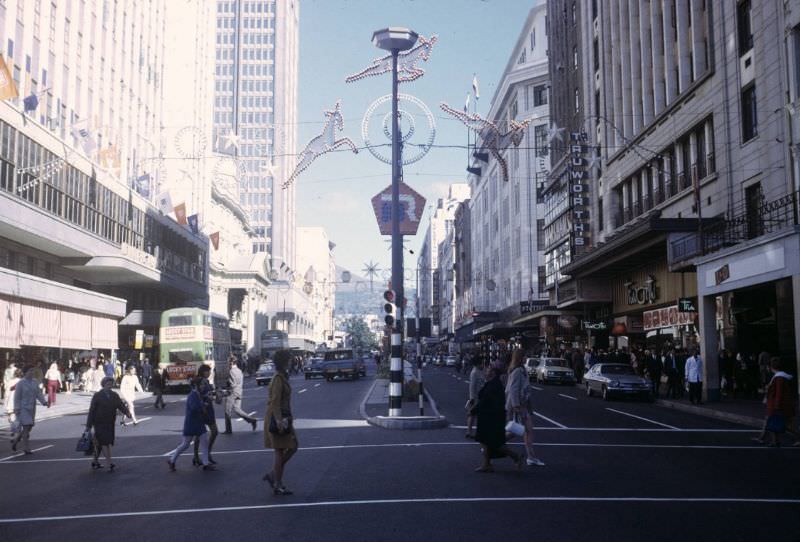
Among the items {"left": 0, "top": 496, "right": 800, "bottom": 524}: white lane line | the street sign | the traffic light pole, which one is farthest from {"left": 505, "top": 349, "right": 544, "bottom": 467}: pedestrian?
the street sign

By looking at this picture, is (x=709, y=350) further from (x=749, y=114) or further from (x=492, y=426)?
(x=492, y=426)

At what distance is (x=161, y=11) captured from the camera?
56312 mm

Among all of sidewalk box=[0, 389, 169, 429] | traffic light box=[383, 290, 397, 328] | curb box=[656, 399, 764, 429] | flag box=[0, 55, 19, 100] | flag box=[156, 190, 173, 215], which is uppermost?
flag box=[156, 190, 173, 215]

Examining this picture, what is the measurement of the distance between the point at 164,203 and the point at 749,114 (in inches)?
1449

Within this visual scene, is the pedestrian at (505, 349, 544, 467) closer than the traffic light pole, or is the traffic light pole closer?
the pedestrian at (505, 349, 544, 467)

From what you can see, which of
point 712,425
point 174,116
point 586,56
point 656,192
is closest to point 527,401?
point 712,425

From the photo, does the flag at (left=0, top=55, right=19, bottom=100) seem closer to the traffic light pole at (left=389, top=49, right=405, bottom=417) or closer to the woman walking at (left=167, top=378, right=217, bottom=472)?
the traffic light pole at (left=389, top=49, right=405, bottom=417)

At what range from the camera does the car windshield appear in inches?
1145

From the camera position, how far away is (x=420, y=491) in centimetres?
1016

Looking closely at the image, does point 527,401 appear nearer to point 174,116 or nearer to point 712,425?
point 712,425

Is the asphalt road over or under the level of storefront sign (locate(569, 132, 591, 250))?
under

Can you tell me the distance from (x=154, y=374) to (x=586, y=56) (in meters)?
32.7

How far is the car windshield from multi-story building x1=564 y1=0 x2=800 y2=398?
2.98m

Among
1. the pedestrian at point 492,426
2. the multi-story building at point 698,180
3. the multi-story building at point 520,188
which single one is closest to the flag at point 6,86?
the pedestrian at point 492,426
